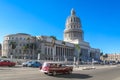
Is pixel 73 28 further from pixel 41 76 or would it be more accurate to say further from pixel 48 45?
pixel 41 76

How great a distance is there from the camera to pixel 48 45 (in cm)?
13612

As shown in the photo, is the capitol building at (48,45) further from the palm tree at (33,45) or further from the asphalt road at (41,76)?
the asphalt road at (41,76)

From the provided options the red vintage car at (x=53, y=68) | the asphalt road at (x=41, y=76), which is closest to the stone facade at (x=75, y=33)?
the asphalt road at (x=41, y=76)

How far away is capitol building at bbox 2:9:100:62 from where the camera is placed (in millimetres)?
121188

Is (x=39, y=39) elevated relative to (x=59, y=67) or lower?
elevated

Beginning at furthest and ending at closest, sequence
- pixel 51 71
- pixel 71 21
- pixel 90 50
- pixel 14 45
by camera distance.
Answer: pixel 90 50, pixel 71 21, pixel 14 45, pixel 51 71

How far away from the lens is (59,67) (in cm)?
2816

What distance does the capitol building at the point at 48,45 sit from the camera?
398 feet

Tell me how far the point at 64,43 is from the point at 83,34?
99.8 ft

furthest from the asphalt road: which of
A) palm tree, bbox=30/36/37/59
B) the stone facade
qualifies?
the stone facade

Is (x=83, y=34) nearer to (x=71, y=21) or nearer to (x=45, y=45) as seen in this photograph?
(x=71, y=21)

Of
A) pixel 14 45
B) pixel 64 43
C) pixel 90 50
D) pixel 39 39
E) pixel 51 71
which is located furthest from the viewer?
pixel 90 50

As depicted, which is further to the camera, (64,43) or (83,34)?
(83,34)

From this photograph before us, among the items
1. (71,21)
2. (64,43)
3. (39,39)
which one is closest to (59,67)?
(39,39)
